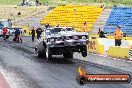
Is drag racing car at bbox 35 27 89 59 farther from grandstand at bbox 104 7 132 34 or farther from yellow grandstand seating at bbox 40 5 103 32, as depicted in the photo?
yellow grandstand seating at bbox 40 5 103 32

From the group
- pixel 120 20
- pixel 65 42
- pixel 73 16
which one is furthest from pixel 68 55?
pixel 73 16

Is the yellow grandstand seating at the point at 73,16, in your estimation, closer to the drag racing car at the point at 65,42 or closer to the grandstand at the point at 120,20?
the grandstand at the point at 120,20

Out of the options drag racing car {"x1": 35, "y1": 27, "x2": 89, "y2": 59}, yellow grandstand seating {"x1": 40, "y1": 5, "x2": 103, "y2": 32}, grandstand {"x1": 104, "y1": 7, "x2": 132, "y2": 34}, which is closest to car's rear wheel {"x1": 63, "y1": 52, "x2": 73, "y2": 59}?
drag racing car {"x1": 35, "y1": 27, "x2": 89, "y2": 59}

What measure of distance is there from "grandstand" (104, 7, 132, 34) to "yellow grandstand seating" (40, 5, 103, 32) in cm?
263

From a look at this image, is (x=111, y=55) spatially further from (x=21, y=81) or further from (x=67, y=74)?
(x=21, y=81)

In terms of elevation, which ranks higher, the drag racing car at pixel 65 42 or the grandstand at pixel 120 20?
the drag racing car at pixel 65 42

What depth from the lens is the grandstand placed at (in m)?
58.1

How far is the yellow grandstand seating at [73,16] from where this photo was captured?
209 feet

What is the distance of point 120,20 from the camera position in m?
61.6

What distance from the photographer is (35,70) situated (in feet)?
51.8

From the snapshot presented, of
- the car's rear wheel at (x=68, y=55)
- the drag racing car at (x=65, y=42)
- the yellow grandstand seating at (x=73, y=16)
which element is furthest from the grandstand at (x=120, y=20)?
the drag racing car at (x=65, y=42)

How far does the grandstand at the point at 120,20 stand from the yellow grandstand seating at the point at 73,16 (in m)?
2.63

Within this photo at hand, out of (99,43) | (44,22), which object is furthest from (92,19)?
(99,43)

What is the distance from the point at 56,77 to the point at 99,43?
13.7m
